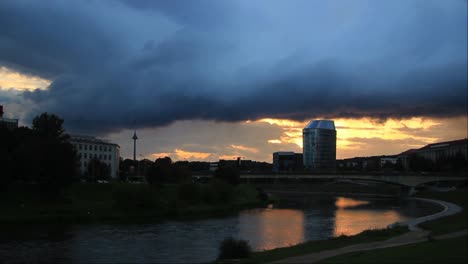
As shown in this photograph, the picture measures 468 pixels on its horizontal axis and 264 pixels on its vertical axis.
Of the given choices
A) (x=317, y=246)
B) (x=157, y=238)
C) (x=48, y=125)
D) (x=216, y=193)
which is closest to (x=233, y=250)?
(x=317, y=246)

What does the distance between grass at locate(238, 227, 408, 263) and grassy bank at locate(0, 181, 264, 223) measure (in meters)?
38.1

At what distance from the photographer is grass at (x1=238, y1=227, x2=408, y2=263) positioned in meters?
31.0

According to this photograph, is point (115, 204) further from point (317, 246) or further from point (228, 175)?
point (228, 175)

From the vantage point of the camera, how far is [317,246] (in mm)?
36875

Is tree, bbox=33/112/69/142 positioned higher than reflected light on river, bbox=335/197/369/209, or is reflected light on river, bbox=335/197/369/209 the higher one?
tree, bbox=33/112/69/142

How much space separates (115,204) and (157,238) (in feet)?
103

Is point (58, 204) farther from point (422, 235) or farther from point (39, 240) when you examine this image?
point (422, 235)

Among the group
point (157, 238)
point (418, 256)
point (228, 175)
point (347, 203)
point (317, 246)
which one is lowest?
point (157, 238)

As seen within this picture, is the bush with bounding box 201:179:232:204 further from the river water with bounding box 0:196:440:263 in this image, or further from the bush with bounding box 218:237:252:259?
the bush with bounding box 218:237:252:259

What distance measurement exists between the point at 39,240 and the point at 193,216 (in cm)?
3299

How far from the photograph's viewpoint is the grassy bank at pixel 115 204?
72.9 m

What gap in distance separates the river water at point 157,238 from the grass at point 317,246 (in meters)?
4.78

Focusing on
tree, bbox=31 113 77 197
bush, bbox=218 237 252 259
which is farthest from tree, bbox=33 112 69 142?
bush, bbox=218 237 252 259

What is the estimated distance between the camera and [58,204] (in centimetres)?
8262
